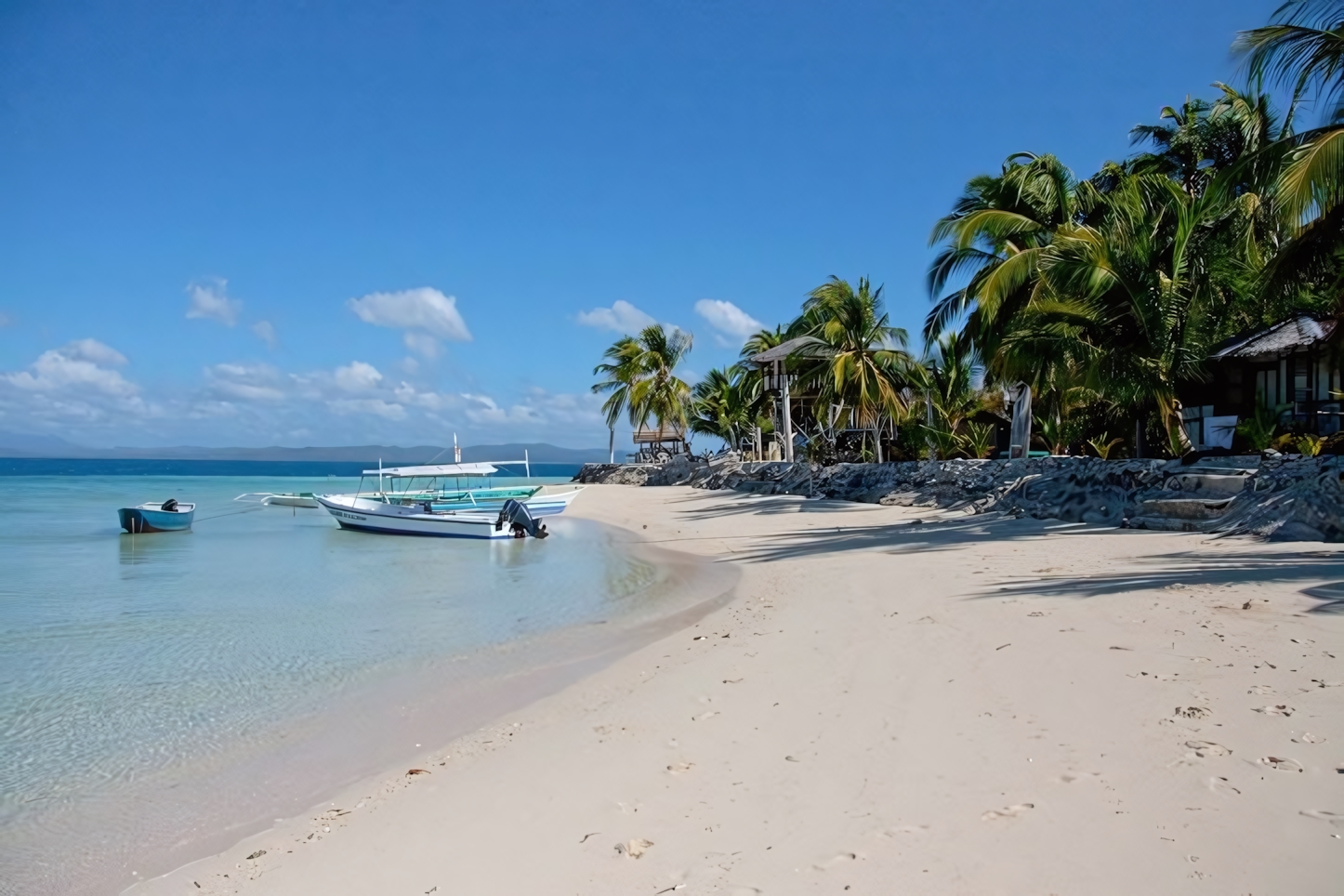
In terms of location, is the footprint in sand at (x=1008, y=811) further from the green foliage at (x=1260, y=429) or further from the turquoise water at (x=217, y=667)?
the green foliage at (x=1260, y=429)

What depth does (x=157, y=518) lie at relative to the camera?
24672 mm

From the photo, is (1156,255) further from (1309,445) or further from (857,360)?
(857,360)

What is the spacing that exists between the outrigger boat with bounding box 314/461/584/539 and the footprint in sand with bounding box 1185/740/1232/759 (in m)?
18.2

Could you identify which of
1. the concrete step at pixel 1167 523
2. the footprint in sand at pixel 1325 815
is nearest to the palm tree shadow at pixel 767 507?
the concrete step at pixel 1167 523

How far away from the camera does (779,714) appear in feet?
17.7

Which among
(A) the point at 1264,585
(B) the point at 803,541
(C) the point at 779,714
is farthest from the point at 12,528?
(A) the point at 1264,585

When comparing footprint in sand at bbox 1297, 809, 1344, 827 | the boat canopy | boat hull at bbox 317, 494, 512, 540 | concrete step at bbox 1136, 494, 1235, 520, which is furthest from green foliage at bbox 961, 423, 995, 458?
footprint in sand at bbox 1297, 809, 1344, 827

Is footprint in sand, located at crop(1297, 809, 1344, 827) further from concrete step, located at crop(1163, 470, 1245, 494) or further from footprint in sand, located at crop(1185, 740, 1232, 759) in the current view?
concrete step, located at crop(1163, 470, 1245, 494)

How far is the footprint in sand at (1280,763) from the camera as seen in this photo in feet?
12.6

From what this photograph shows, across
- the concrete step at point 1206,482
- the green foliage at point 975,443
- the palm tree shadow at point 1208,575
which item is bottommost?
the palm tree shadow at point 1208,575

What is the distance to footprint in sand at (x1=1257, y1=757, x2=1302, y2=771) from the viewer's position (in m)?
3.83

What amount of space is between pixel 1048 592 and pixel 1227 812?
17.7ft

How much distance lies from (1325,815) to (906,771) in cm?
160

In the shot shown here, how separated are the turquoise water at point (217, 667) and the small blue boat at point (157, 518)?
4790mm
